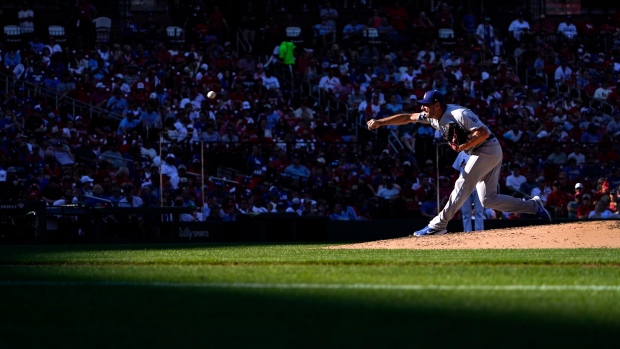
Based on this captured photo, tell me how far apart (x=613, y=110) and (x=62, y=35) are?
16.0 metres

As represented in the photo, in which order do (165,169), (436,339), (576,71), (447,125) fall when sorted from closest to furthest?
1. (436,339)
2. (447,125)
3. (165,169)
4. (576,71)

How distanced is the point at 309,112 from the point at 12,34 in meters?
9.03

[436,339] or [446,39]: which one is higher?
[446,39]

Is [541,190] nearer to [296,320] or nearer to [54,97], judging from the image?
[54,97]

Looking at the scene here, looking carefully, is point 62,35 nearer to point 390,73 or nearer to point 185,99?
point 185,99

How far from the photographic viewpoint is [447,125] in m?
14.3

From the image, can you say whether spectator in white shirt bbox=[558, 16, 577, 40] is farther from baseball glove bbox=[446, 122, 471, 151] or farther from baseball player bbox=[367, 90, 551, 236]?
baseball glove bbox=[446, 122, 471, 151]

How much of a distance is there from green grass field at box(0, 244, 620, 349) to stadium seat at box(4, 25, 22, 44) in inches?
895

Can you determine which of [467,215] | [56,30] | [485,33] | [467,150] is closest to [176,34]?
[56,30]

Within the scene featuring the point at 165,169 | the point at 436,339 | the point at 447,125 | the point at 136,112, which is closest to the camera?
the point at 436,339

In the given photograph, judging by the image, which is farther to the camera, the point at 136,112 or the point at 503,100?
the point at 503,100

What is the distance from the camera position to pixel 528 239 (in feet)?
46.9

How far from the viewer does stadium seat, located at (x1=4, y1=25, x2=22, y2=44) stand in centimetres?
2992

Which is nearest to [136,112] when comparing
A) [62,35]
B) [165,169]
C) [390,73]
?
[165,169]
